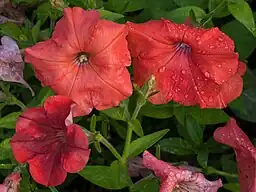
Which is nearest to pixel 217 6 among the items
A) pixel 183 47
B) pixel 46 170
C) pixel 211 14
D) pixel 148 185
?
pixel 211 14

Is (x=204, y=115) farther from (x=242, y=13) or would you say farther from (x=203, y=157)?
(x=242, y=13)

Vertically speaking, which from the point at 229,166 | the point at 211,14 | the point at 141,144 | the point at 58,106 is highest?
the point at 211,14

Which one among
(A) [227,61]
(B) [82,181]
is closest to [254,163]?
(A) [227,61]

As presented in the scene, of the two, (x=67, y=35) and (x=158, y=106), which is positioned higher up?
(x=67, y=35)

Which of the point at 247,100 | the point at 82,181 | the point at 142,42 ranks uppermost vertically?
the point at 142,42

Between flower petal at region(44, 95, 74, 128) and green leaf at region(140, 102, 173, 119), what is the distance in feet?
0.98

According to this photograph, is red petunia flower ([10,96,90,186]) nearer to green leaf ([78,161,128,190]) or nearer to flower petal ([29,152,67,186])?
flower petal ([29,152,67,186])

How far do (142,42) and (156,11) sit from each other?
239 mm

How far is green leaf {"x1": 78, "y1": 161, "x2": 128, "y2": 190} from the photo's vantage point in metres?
1.39

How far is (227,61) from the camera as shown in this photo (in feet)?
4.30

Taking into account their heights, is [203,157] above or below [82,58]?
below

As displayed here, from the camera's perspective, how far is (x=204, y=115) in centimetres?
152

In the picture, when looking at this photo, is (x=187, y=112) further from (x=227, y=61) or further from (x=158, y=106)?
(x=227, y=61)

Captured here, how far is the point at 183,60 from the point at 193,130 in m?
0.22
